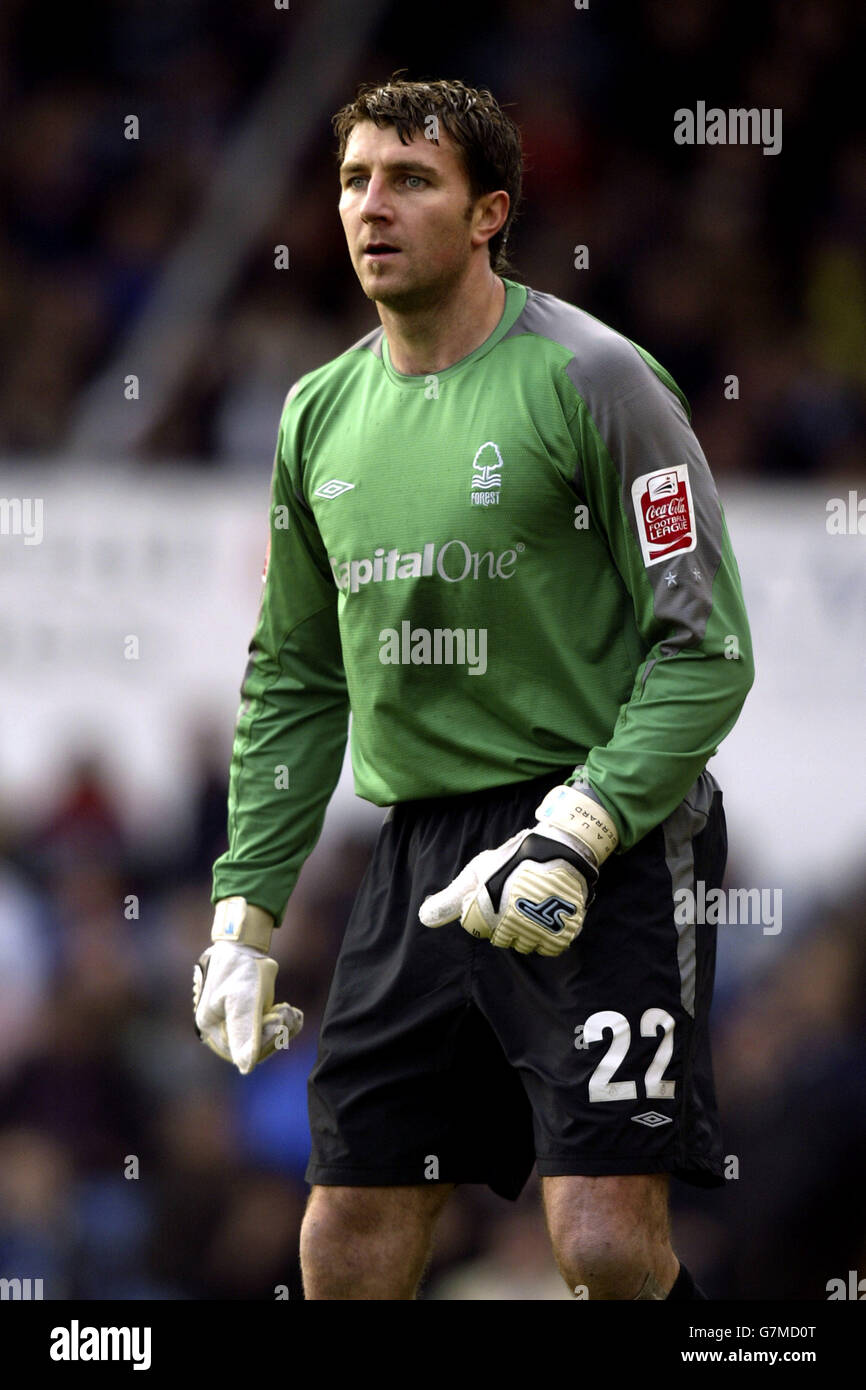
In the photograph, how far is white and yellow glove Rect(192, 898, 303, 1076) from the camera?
3082 millimetres

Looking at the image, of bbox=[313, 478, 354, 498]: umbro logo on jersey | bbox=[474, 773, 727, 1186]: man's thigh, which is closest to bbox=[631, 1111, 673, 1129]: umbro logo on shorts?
bbox=[474, 773, 727, 1186]: man's thigh

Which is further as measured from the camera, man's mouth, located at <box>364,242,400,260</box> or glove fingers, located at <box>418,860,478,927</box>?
man's mouth, located at <box>364,242,400,260</box>

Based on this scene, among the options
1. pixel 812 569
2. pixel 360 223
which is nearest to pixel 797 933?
pixel 812 569

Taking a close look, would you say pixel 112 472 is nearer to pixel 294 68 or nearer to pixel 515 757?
pixel 294 68

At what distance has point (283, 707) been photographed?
3254 mm

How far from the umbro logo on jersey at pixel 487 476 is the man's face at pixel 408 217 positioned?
0.88 ft

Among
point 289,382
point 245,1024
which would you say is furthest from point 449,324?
point 289,382

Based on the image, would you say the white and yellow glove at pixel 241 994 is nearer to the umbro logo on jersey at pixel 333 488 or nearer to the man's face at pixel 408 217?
the umbro logo on jersey at pixel 333 488

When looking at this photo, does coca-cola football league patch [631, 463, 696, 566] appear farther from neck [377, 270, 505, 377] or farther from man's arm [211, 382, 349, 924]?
man's arm [211, 382, 349, 924]

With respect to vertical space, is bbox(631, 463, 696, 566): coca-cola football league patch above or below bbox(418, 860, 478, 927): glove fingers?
above

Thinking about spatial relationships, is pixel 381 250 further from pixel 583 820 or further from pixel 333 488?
pixel 583 820

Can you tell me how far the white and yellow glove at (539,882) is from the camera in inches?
102

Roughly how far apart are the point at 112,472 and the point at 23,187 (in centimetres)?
136

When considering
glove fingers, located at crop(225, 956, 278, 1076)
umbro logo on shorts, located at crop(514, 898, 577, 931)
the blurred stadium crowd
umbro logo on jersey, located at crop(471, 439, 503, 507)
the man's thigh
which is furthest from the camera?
the blurred stadium crowd
